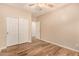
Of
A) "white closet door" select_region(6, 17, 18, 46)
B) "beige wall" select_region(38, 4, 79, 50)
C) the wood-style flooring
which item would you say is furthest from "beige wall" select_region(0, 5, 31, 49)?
"beige wall" select_region(38, 4, 79, 50)

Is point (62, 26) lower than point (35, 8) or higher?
lower

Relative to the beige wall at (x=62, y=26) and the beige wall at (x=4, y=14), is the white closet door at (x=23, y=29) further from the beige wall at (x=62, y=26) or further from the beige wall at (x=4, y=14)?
the beige wall at (x=62, y=26)

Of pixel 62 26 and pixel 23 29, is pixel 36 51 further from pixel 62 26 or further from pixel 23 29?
pixel 62 26

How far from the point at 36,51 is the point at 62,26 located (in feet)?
2.54

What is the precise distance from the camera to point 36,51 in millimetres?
2205

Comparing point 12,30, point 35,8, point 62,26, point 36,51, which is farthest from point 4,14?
point 62,26

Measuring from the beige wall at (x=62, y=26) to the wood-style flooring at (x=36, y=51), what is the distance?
0.12 m

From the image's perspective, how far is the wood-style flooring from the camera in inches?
85.0

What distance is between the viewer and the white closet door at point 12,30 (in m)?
2.16

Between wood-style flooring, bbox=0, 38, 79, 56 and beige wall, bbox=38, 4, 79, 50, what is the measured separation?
124mm

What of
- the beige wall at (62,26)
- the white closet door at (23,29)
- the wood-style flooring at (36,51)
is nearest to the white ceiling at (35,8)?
the beige wall at (62,26)

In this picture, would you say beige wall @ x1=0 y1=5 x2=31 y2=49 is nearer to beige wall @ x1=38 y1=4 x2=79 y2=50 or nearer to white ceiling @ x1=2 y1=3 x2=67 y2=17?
white ceiling @ x1=2 y1=3 x2=67 y2=17

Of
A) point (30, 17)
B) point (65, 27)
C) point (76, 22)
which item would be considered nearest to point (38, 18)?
point (30, 17)

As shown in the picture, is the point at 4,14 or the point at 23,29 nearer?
the point at 4,14
